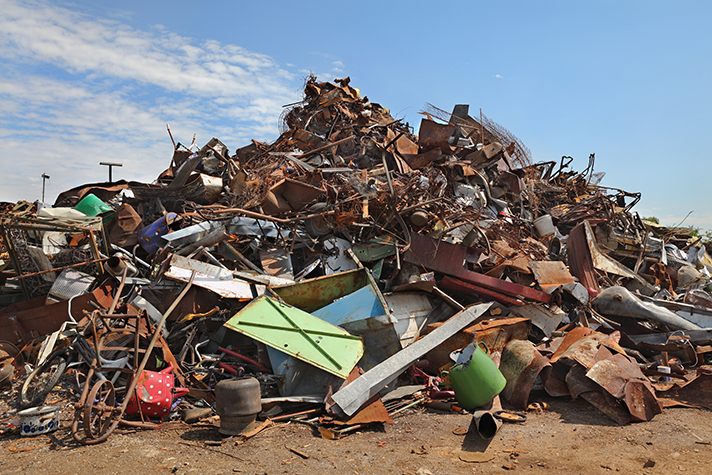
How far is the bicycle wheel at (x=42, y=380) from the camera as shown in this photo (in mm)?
4770

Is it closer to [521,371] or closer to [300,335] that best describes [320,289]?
[300,335]

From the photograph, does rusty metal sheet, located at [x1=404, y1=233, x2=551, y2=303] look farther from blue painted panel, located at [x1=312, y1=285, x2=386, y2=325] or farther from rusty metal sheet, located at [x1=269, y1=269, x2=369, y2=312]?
blue painted panel, located at [x1=312, y1=285, x2=386, y2=325]

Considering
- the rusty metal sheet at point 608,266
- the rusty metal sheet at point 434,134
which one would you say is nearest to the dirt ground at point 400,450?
the rusty metal sheet at point 608,266

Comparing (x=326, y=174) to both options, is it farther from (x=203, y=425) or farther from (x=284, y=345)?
(x=203, y=425)

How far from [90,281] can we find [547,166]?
12.4m

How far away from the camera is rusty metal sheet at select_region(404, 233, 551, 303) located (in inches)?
259

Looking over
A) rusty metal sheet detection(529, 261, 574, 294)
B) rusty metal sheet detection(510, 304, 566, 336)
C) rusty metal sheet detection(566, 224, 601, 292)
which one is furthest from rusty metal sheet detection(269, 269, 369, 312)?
rusty metal sheet detection(566, 224, 601, 292)

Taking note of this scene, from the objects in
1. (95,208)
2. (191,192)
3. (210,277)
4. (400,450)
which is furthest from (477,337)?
(95,208)

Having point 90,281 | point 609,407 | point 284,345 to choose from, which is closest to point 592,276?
point 609,407

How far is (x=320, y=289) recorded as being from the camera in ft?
20.8

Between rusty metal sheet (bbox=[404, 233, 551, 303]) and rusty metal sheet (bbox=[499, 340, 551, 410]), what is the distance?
3.79 ft

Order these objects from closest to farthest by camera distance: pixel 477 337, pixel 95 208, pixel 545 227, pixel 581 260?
pixel 477 337
pixel 581 260
pixel 95 208
pixel 545 227

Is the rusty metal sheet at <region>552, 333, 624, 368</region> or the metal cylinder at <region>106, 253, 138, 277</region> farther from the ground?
the metal cylinder at <region>106, 253, 138, 277</region>

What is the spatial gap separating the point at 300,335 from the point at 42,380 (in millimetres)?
2996
